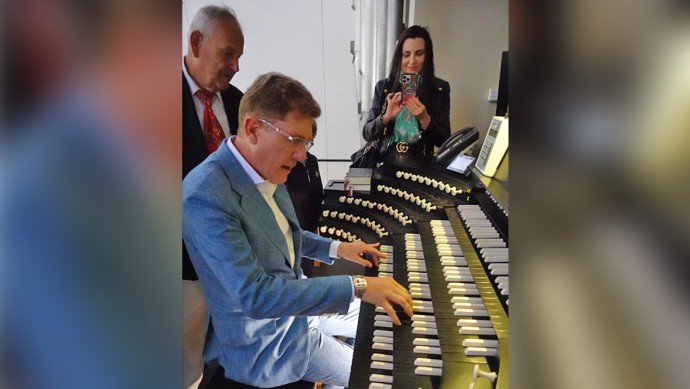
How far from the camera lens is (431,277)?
122cm

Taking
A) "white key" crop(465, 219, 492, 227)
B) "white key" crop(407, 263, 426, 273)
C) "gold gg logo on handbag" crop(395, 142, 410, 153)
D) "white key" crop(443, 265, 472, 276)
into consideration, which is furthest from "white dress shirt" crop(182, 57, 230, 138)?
"white key" crop(465, 219, 492, 227)

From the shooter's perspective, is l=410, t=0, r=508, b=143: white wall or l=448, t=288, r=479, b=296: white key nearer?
l=410, t=0, r=508, b=143: white wall

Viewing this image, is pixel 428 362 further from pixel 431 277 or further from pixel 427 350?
pixel 431 277

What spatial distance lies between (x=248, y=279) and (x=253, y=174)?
180 millimetres

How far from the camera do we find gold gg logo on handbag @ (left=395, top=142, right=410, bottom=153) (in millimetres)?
1005

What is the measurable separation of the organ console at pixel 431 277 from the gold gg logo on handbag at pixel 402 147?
4 cm

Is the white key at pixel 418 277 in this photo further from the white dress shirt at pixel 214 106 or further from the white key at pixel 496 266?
the white dress shirt at pixel 214 106

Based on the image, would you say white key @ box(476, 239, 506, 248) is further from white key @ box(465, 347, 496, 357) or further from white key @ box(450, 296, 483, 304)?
white key @ box(465, 347, 496, 357)

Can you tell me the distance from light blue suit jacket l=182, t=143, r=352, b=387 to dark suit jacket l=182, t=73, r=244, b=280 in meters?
0.01

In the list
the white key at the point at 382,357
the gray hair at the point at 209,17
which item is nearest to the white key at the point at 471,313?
the white key at the point at 382,357

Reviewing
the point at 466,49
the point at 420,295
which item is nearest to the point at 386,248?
the point at 420,295

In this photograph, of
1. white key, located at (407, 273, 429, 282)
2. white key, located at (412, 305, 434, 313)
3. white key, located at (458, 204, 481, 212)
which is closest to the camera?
white key, located at (412, 305, 434, 313)

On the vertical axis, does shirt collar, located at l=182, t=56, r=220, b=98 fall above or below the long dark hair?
below
